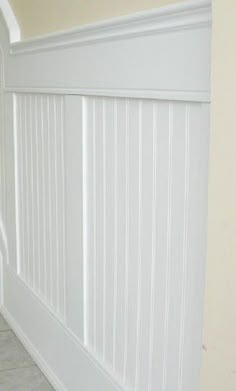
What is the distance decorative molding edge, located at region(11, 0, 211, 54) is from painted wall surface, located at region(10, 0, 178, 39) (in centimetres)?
3

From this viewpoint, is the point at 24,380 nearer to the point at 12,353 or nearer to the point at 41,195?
the point at 12,353

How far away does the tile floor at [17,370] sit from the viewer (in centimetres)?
203

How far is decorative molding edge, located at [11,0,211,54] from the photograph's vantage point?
1112 millimetres

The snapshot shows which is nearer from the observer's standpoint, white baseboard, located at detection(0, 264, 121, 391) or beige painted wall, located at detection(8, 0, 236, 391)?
beige painted wall, located at detection(8, 0, 236, 391)

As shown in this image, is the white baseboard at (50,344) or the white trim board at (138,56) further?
the white baseboard at (50,344)

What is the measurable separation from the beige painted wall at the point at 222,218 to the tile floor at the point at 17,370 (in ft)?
3.69

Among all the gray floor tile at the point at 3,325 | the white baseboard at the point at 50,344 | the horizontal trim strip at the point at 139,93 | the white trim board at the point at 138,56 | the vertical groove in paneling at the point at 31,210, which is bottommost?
the gray floor tile at the point at 3,325

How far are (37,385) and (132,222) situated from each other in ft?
2.80

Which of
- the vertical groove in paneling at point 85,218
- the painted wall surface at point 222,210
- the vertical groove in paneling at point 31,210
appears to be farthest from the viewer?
the vertical groove in paneling at point 31,210

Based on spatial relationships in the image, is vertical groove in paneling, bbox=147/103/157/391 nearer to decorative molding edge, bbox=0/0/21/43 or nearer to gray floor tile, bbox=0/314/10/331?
decorative molding edge, bbox=0/0/21/43

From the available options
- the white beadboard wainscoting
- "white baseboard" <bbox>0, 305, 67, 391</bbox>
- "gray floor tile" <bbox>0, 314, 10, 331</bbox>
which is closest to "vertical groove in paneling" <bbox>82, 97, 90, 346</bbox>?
the white beadboard wainscoting

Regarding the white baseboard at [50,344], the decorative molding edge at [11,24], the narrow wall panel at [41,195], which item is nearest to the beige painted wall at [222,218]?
the white baseboard at [50,344]

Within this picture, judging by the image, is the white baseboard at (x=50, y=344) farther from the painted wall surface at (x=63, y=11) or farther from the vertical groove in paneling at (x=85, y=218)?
the painted wall surface at (x=63, y=11)

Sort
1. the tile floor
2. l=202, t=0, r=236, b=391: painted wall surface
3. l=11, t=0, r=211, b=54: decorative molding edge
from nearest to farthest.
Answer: l=202, t=0, r=236, b=391: painted wall surface
l=11, t=0, r=211, b=54: decorative molding edge
the tile floor
